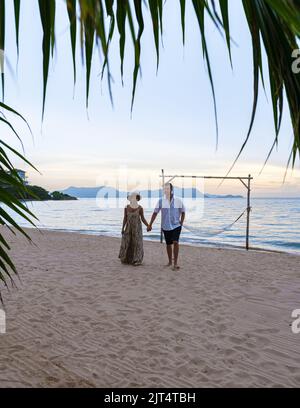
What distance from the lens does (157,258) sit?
342 inches

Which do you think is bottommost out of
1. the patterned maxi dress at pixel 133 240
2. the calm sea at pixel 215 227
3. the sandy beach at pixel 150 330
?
the calm sea at pixel 215 227

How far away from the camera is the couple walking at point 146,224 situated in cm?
651

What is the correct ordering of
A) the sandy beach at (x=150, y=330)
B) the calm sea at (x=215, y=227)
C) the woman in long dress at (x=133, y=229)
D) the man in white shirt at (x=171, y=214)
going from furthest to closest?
the calm sea at (x=215, y=227) < the woman in long dress at (x=133, y=229) < the man in white shirt at (x=171, y=214) < the sandy beach at (x=150, y=330)

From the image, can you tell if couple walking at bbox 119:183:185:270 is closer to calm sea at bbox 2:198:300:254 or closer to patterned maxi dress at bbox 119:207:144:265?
patterned maxi dress at bbox 119:207:144:265

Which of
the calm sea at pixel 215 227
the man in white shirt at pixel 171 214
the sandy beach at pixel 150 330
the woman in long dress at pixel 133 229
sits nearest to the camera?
the sandy beach at pixel 150 330

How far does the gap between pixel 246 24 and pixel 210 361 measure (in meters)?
2.90

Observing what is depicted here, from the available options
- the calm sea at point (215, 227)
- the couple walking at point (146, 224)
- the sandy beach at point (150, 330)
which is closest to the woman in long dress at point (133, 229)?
the couple walking at point (146, 224)

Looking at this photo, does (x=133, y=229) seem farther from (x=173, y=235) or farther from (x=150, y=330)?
(x=150, y=330)

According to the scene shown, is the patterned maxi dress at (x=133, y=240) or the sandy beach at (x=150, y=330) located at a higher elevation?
the patterned maxi dress at (x=133, y=240)

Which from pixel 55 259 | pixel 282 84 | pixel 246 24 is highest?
pixel 246 24

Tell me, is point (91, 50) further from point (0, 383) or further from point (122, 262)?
point (122, 262)

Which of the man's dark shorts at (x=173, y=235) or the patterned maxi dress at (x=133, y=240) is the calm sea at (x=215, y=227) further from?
the man's dark shorts at (x=173, y=235)

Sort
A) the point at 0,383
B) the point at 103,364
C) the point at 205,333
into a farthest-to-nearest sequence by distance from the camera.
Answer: the point at 205,333
the point at 103,364
the point at 0,383
